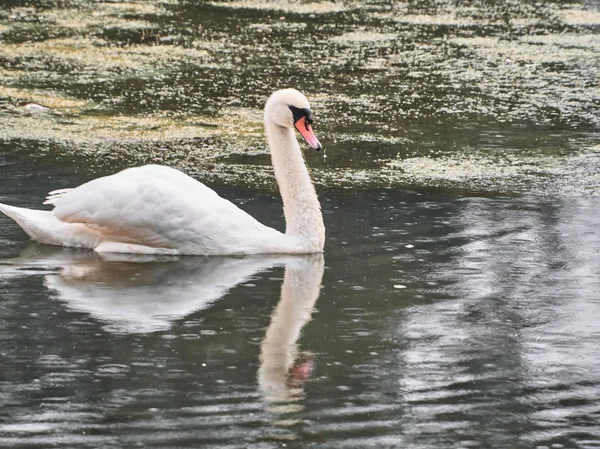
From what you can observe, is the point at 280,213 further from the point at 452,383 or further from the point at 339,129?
the point at 452,383

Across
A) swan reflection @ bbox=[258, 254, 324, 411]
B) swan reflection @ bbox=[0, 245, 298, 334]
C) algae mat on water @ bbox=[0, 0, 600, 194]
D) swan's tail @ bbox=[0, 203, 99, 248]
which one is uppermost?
algae mat on water @ bbox=[0, 0, 600, 194]

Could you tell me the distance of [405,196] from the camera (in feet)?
29.8

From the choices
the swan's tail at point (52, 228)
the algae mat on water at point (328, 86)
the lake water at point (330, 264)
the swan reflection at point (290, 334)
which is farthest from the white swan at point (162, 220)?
the algae mat on water at point (328, 86)

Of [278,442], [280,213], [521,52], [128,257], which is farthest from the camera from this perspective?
[521,52]

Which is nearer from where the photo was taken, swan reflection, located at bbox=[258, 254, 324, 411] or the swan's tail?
swan reflection, located at bbox=[258, 254, 324, 411]

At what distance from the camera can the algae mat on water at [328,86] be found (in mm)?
10070

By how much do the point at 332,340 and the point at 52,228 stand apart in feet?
8.13

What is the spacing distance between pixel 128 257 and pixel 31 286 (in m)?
0.88

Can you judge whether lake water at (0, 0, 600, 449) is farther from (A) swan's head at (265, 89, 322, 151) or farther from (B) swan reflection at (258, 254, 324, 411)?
(A) swan's head at (265, 89, 322, 151)

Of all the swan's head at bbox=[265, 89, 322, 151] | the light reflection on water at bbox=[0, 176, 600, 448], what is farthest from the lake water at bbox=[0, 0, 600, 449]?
the swan's head at bbox=[265, 89, 322, 151]

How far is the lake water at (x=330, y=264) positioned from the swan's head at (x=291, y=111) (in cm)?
68

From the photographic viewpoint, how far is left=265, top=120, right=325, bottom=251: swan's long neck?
7.91 m

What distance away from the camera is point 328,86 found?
12875mm

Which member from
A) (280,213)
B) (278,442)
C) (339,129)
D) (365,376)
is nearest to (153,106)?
(339,129)
